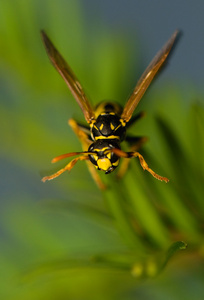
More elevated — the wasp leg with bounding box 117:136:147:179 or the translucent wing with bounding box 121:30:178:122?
the translucent wing with bounding box 121:30:178:122

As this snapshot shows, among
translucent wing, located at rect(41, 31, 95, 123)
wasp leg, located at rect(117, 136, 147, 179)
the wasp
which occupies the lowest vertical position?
wasp leg, located at rect(117, 136, 147, 179)

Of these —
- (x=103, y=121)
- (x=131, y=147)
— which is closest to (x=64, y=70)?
(x=103, y=121)

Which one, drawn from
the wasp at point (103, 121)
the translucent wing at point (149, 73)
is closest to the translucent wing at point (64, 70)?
the wasp at point (103, 121)

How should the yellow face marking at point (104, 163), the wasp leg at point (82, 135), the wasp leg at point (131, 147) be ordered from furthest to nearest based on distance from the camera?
the wasp leg at point (82, 135)
the yellow face marking at point (104, 163)
the wasp leg at point (131, 147)

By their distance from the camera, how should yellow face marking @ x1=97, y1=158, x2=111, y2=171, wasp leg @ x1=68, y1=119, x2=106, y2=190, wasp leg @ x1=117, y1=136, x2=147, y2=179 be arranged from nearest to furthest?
wasp leg @ x1=117, y1=136, x2=147, y2=179 → yellow face marking @ x1=97, y1=158, x2=111, y2=171 → wasp leg @ x1=68, y1=119, x2=106, y2=190

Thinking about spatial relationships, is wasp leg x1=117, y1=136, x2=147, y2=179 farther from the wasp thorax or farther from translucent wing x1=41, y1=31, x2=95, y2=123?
translucent wing x1=41, y1=31, x2=95, y2=123

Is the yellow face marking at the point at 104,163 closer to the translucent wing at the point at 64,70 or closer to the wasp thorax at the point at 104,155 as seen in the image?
the wasp thorax at the point at 104,155

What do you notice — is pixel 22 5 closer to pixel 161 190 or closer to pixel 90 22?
pixel 90 22

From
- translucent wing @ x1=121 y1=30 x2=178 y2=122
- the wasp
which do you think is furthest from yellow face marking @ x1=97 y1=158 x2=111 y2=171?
translucent wing @ x1=121 y1=30 x2=178 y2=122
